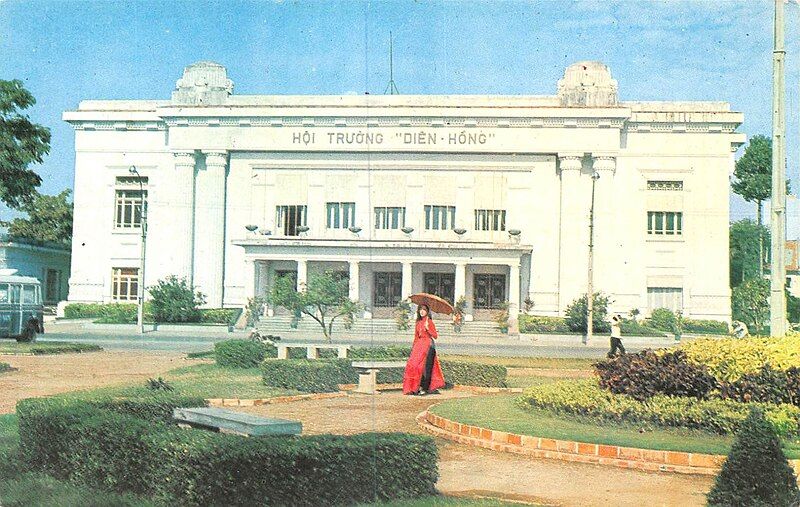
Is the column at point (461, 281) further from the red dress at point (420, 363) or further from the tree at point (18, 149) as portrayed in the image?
the tree at point (18, 149)

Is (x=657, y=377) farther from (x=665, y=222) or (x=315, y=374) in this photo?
(x=665, y=222)

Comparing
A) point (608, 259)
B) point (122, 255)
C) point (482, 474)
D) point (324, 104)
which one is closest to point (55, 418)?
point (482, 474)

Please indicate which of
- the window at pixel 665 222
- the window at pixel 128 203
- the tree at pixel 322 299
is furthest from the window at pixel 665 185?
the window at pixel 128 203

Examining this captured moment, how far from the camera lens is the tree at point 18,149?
14159mm

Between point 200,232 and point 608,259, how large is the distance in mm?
9433

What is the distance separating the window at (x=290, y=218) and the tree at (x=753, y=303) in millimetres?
8360

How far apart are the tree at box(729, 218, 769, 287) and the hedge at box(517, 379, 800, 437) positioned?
9736 mm

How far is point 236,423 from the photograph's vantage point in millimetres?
6051

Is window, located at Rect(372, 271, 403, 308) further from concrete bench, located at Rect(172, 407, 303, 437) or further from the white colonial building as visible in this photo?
concrete bench, located at Rect(172, 407, 303, 437)

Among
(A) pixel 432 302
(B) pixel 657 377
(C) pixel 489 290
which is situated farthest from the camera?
(C) pixel 489 290

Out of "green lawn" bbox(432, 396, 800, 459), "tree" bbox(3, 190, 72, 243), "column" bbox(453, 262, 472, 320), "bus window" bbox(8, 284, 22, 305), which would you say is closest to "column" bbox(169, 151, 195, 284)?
"column" bbox(453, 262, 472, 320)

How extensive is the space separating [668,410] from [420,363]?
4258 millimetres

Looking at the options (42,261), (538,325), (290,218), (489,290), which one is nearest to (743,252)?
(538,325)

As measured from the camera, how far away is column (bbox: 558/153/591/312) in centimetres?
1841
